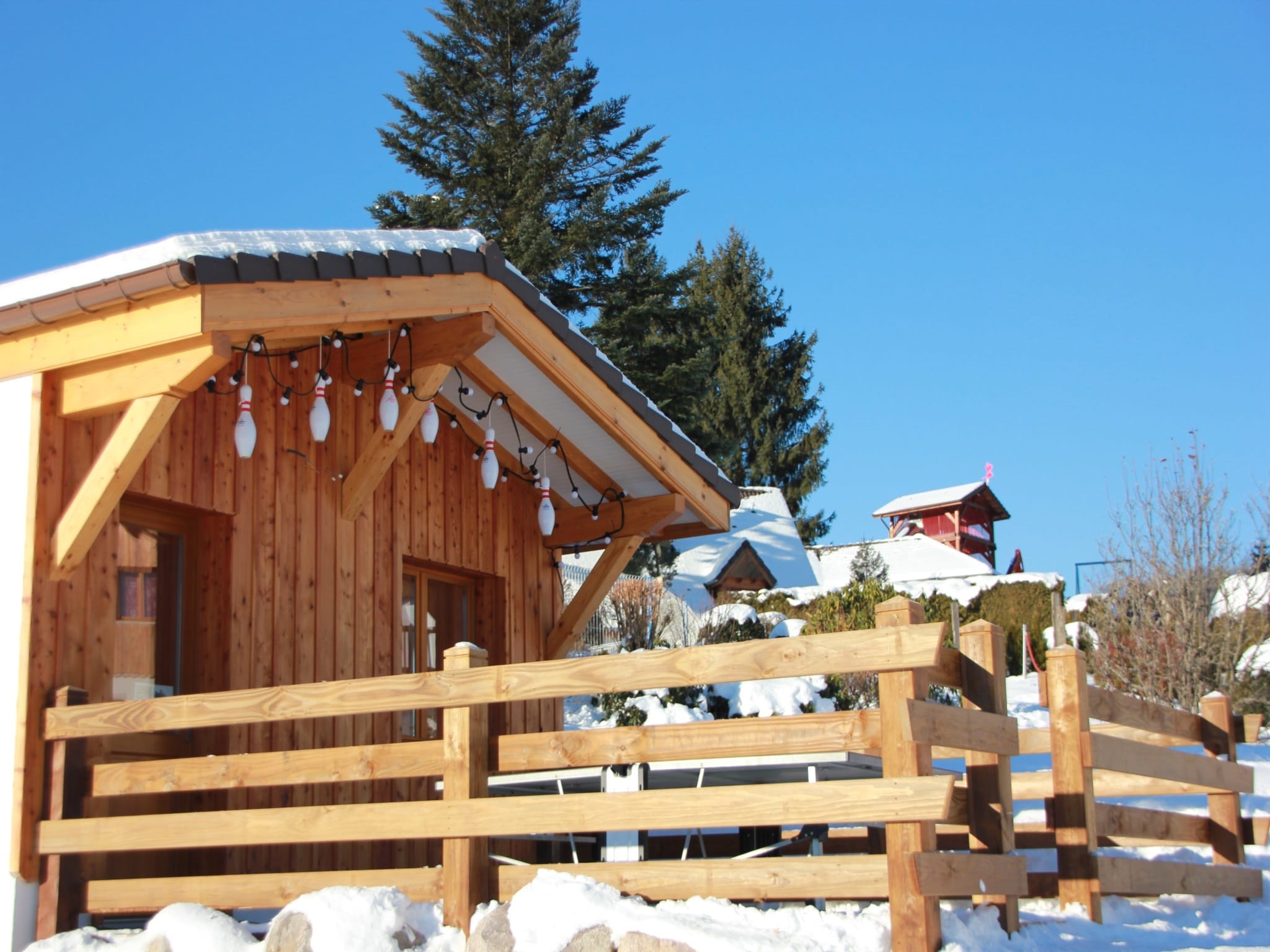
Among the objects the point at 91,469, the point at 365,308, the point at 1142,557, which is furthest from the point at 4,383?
the point at 1142,557

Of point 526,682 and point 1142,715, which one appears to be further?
point 1142,715

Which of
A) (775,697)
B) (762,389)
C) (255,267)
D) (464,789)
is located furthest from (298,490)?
(762,389)

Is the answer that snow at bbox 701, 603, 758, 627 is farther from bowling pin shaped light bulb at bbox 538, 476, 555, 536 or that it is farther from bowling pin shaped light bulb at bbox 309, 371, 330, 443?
bowling pin shaped light bulb at bbox 309, 371, 330, 443

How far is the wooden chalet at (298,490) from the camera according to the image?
5.61m

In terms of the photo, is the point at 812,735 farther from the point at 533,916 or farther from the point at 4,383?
the point at 4,383

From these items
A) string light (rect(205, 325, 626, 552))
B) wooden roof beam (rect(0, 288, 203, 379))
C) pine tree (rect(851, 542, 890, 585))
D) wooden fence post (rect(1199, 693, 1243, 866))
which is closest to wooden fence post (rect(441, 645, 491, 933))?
wooden roof beam (rect(0, 288, 203, 379))

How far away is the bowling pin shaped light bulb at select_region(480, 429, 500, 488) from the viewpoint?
8.17 metres

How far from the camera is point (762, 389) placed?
43.8 m

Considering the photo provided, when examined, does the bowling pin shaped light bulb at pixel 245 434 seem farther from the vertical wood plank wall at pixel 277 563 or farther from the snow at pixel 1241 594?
the snow at pixel 1241 594

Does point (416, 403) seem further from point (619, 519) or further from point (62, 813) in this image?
point (62, 813)

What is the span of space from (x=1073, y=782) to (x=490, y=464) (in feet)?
13.2

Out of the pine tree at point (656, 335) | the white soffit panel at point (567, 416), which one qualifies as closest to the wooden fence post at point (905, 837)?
the white soffit panel at point (567, 416)

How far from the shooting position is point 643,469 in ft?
29.4

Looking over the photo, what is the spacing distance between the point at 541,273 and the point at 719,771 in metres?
17.0
